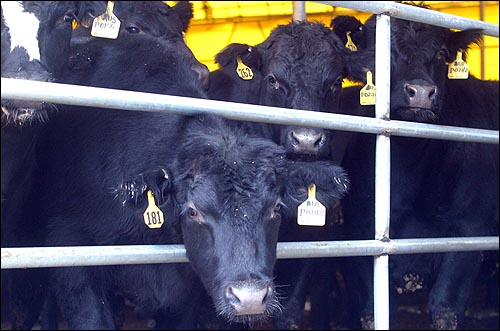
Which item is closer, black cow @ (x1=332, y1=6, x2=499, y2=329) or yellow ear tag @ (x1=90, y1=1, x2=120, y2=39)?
yellow ear tag @ (x1=90, y1=1, x2=120, y2=39)

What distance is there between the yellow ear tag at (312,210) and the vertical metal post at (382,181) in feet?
0.94

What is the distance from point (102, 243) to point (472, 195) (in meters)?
2.80

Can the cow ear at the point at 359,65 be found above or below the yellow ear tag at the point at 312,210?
below

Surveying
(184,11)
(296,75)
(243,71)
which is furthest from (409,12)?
(184,11)

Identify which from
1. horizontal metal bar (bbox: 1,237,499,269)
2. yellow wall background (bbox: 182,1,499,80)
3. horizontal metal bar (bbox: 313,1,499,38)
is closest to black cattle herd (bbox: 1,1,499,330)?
horizontal metal bar (bbox: 1,237,499,269)

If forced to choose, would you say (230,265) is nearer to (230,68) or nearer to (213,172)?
(213,172)

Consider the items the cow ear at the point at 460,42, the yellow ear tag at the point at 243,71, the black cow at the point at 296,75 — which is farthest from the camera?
the yellow ear tag at the point at 243,71

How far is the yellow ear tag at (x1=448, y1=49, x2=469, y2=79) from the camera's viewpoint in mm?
5500

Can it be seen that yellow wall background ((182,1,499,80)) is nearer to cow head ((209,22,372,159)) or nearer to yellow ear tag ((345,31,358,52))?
yellow ear tag ((345,31,358,52))

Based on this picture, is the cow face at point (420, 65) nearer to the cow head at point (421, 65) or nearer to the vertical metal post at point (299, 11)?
the cow head at point (421, 65)

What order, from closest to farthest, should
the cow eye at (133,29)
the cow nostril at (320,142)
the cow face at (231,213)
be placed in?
the cow face at (231,213), the cow nostril at (320,142), the cow eye at (133,29)

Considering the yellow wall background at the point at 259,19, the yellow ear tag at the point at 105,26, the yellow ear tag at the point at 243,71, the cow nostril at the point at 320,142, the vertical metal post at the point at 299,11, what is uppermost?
the yellow ear tag at the point at 105,26

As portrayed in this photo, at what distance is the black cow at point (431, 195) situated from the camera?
5.64 metres

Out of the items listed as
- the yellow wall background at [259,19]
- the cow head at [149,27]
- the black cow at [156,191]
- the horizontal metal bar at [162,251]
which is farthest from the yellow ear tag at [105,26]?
the yellow wall background at [259,19]
